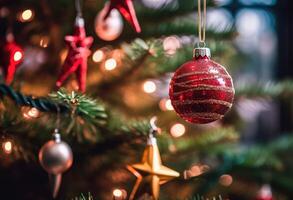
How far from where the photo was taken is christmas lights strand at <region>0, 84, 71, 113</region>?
583 mm

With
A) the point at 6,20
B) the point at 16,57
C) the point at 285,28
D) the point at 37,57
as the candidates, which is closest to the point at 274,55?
the point at 285,28

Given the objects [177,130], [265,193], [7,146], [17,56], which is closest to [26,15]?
[17,56]

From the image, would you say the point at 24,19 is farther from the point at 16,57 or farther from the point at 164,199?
the point at 164,199

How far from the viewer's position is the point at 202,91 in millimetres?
547

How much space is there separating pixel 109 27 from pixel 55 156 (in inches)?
10.6

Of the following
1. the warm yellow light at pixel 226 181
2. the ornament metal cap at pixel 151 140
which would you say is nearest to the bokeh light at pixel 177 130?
the warm yellow light at pixel 226 181

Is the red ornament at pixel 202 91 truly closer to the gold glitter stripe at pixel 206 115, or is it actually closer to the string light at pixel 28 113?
the gold glitter stripe at pixel 206 115

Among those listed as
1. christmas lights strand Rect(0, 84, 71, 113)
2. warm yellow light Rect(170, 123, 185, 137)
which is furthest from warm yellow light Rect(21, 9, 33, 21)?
warm yellow light Rect(170, 123, 185, 137)

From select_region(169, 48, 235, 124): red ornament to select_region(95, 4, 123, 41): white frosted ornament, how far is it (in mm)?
286

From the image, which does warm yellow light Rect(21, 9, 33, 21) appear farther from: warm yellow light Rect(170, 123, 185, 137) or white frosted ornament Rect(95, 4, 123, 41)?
warm yellow light Rect(170, 123, 185, 137)

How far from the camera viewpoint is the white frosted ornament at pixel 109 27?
826mm

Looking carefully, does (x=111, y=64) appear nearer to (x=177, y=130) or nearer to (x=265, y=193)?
(x=177, y=130)

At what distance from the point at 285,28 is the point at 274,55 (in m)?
0.10

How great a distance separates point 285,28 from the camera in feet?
5.50
